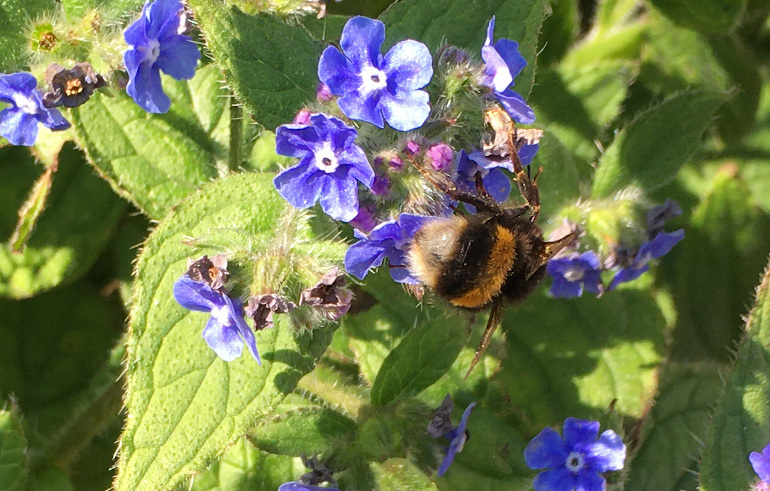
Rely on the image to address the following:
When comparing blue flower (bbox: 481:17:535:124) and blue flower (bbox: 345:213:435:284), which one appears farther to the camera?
blue flower (bbox: 481:17:535:124)

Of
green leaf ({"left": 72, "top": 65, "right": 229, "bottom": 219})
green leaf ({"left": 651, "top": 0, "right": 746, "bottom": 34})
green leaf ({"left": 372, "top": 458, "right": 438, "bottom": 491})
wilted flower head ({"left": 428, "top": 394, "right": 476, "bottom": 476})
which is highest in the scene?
green leaf ({"left": 651, "top": 0, "right": 746, "bottom": 34})

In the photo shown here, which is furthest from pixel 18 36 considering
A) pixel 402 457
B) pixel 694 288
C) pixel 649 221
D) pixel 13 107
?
pixel 694 288

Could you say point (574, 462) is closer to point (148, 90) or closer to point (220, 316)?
→ point (220, 316)

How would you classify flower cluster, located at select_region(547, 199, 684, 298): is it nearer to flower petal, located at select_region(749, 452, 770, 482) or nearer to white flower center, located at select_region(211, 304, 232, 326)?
flower petal, located at select_region(749, 452, 770, 482)

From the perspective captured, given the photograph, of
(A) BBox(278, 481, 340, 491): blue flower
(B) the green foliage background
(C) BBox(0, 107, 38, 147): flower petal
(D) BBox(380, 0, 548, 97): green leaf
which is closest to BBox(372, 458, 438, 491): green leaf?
(B) the green foliage background

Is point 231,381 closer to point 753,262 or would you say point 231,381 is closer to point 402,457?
point 402,457

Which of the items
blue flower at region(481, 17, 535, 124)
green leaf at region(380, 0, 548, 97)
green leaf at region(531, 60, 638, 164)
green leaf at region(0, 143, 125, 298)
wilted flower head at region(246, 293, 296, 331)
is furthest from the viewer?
green leaf at region(531, 60, 638, 164)

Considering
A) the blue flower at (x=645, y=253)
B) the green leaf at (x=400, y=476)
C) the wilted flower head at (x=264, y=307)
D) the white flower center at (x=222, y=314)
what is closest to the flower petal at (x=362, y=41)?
the wilted flower head at (x=264, y=307)
